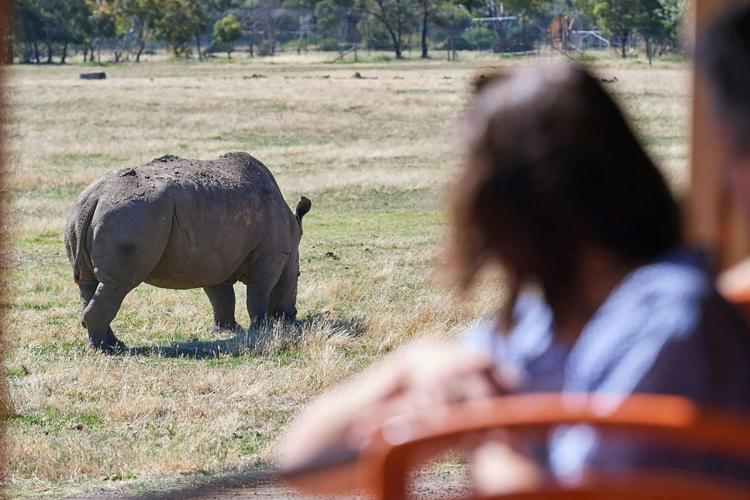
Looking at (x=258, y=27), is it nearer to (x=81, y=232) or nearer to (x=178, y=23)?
(x=178, y=23)

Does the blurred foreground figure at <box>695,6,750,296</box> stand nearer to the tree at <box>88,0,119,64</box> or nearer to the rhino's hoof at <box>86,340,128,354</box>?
the rhino's hoof at <box>86,340,128,354</box>

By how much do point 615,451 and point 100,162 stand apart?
23.2 metres

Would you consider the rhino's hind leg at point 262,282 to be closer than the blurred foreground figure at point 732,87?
No

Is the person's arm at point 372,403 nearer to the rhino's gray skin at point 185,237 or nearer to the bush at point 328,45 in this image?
the rhino's gray skin at point 185,237

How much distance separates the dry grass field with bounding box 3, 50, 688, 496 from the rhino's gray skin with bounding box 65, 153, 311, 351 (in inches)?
14.6

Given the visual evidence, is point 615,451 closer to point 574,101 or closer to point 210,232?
point 574,101

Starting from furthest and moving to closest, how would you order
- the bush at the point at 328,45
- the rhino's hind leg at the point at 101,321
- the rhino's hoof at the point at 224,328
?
the bush at the point at 328,45, the rhino's hoof at the point at 224,328, the rhino's hind leg at the point at 101,321

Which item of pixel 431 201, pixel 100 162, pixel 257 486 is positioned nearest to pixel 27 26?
pixel 100 162

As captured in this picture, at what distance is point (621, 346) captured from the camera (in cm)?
174

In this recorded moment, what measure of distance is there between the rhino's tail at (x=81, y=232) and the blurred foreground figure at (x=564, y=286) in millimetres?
8527

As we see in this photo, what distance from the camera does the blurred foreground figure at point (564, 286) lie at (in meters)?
1.69

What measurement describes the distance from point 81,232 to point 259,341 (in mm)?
1735

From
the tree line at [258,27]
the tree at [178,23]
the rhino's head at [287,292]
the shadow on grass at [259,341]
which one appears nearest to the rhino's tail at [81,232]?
the shadow on grass at [259,341]

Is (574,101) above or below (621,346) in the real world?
above
